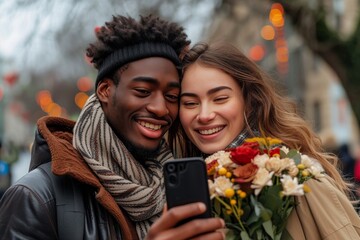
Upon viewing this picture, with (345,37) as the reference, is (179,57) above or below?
below

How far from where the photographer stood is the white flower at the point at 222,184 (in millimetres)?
2295

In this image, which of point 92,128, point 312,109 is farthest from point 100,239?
point 312,109

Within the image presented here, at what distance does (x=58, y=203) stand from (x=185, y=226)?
2.29 feet

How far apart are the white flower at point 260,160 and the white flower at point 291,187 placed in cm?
10

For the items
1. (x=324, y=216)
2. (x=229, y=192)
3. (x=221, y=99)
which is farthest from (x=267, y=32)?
(x=229, y=192)

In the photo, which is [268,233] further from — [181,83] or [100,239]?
[181,83]

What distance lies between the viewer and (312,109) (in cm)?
3017

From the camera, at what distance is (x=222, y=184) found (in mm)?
2320

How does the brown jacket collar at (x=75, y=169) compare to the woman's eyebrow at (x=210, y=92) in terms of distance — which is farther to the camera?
the woman's eyebrow at (x=210, y=92)

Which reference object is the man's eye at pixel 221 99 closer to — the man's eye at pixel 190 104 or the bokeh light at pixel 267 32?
the man's eye at pixel 190 104

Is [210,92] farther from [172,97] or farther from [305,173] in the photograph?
[305,173]

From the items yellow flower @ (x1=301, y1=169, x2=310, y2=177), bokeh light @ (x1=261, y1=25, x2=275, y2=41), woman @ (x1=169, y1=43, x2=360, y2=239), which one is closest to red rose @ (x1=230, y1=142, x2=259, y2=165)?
yellow flower @ (x1=301, y1=169, x2=310, y2=177)

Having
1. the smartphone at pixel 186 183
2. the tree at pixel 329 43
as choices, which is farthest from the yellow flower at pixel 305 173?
the tree at pixel 329 43

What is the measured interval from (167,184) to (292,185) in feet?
1.85
